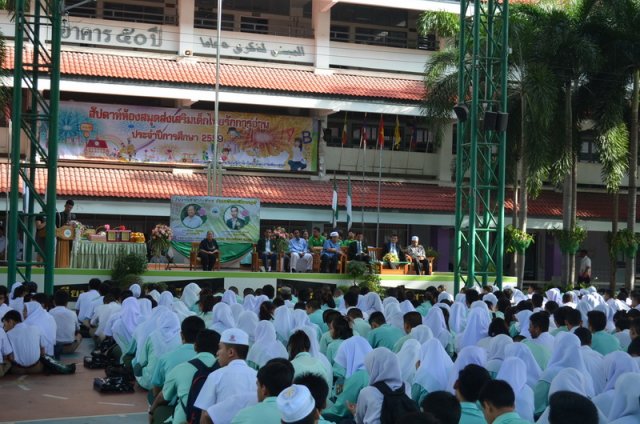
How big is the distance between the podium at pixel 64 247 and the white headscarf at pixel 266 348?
14.9 metres

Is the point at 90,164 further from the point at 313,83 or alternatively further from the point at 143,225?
the point at 313,83

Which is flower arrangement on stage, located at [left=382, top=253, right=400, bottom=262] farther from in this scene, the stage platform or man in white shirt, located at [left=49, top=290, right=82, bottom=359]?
man in white shirt, located at [left=49, top=290, right=82, bottom=359]

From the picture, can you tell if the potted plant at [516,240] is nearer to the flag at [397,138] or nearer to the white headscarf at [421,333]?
the flag at [397,138]

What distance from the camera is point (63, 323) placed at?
17328 mm

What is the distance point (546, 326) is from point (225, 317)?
12.6 ft

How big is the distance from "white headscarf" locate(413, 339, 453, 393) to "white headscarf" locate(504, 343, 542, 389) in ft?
2.00

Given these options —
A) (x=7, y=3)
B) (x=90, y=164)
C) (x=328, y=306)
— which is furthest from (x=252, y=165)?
(x=328, y=306)

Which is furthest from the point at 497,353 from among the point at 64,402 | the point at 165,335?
the point at 64,402

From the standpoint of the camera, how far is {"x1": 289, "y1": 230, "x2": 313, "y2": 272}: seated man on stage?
2650 cm

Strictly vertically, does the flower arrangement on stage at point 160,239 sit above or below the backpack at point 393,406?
above

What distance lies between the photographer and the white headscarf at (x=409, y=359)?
9.67m

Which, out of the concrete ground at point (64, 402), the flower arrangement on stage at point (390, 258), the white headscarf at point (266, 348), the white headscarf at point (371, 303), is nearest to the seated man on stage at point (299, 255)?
the flower arrangement on stage at point (390, 258)

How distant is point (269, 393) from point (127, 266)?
1827 centimetres

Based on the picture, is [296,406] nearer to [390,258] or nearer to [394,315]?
[394,315]
